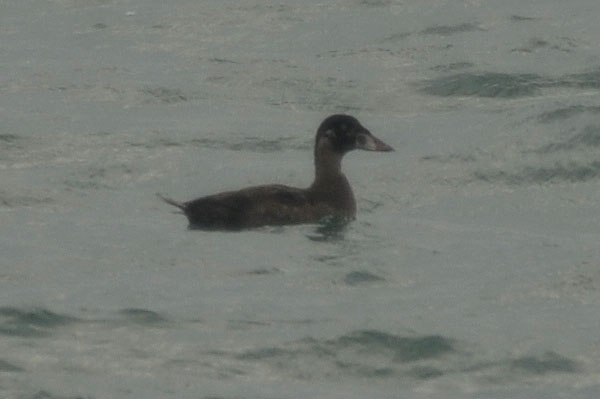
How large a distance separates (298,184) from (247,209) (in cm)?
287

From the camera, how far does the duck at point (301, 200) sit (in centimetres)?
1556

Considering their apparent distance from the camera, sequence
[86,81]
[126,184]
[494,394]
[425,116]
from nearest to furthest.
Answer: [494,394], [126,184], [425,116], [86,81]

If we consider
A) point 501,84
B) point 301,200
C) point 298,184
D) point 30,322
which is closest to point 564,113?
point 501,84

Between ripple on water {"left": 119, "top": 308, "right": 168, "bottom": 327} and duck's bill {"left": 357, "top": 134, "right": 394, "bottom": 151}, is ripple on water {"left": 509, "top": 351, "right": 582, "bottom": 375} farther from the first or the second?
duck's bill {"left": 357, "top": 134, "right": 394, "bottom": 151}

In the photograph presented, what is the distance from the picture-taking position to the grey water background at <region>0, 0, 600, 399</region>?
12.2m

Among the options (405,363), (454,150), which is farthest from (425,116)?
(405,363)

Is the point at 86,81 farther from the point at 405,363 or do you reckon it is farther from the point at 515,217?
the point at 405,363

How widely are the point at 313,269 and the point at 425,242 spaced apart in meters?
1.34

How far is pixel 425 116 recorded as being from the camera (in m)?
21.3

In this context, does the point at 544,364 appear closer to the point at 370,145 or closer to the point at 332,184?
the point at 332,184

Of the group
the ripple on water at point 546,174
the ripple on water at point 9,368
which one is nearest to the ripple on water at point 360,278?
the ripple on water at point 9,368

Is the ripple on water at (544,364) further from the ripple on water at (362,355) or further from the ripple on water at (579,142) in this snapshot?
the ripple on water at (579,142)

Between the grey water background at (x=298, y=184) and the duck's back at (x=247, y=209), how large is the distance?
0.15 meters

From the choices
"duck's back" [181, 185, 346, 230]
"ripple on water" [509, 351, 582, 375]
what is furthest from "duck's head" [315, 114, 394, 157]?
"ripple on water" [509, 351, 582, 375]
